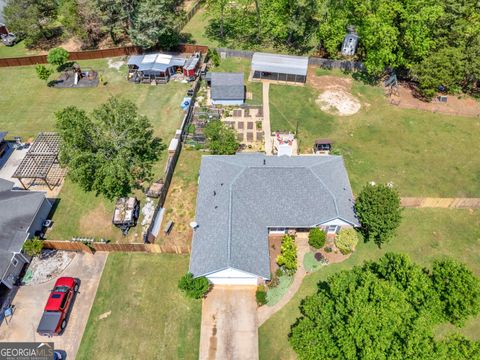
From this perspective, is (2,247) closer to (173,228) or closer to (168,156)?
(173,228)

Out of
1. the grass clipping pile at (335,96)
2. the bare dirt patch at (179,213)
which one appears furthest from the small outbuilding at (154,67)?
the bare dirt patch at (179,213)

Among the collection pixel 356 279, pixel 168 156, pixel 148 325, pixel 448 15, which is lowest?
pixel 148 325

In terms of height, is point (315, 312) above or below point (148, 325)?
above

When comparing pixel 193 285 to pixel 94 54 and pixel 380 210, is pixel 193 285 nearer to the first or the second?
pixel 380 210

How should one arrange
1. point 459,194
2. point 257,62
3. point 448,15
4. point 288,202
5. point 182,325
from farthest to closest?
point 257,62
point 448,15
point 459,194
point 288,202
point 182,325

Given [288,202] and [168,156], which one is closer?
[288,202]

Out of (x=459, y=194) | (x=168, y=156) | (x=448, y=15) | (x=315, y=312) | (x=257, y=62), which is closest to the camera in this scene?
(x=315, y=312)

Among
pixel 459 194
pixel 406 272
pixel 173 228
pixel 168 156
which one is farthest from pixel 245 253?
pixel 459 194
